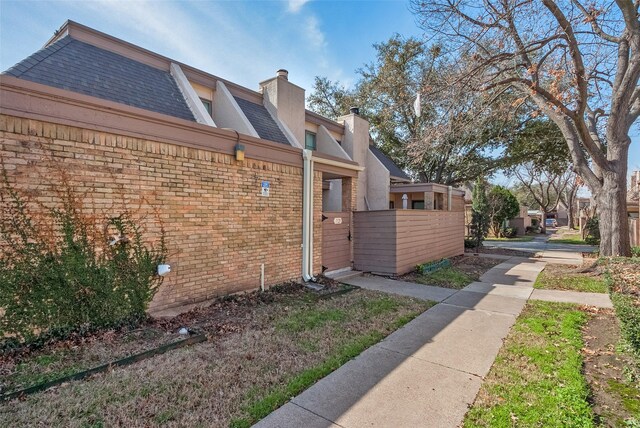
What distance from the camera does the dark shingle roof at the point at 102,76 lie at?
529 cm

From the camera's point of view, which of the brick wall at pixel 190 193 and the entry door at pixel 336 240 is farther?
the entry door at pixel 336 240

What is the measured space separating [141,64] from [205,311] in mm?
6148

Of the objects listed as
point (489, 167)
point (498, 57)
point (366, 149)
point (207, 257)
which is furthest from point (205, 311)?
point (489, 167)

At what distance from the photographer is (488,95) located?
35.2ft

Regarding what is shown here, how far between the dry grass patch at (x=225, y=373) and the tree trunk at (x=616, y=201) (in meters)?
8.74

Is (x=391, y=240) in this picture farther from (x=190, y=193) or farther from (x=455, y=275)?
(x=190, y=193)

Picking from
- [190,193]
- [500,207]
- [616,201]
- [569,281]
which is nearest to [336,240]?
[190,193]

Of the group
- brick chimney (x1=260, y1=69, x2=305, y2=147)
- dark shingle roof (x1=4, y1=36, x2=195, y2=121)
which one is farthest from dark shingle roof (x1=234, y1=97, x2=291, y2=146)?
dark shingle roof (x1=4, y1=36, x2=195, y2=121)

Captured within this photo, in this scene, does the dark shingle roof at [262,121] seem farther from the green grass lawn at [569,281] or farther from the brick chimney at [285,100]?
the green grass lawn at [569,281]

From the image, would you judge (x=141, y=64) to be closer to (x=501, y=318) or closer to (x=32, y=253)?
(x=32, y=253)

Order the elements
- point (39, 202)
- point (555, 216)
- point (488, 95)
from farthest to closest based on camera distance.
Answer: point (555, 216), point (488, 95), point (39, 202)

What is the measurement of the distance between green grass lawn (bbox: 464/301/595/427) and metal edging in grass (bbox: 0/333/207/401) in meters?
3.42

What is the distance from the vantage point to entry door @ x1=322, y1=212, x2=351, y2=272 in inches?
341

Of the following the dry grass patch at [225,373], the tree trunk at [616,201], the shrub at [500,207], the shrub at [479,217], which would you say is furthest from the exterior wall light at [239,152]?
the shrub at [500,207]
